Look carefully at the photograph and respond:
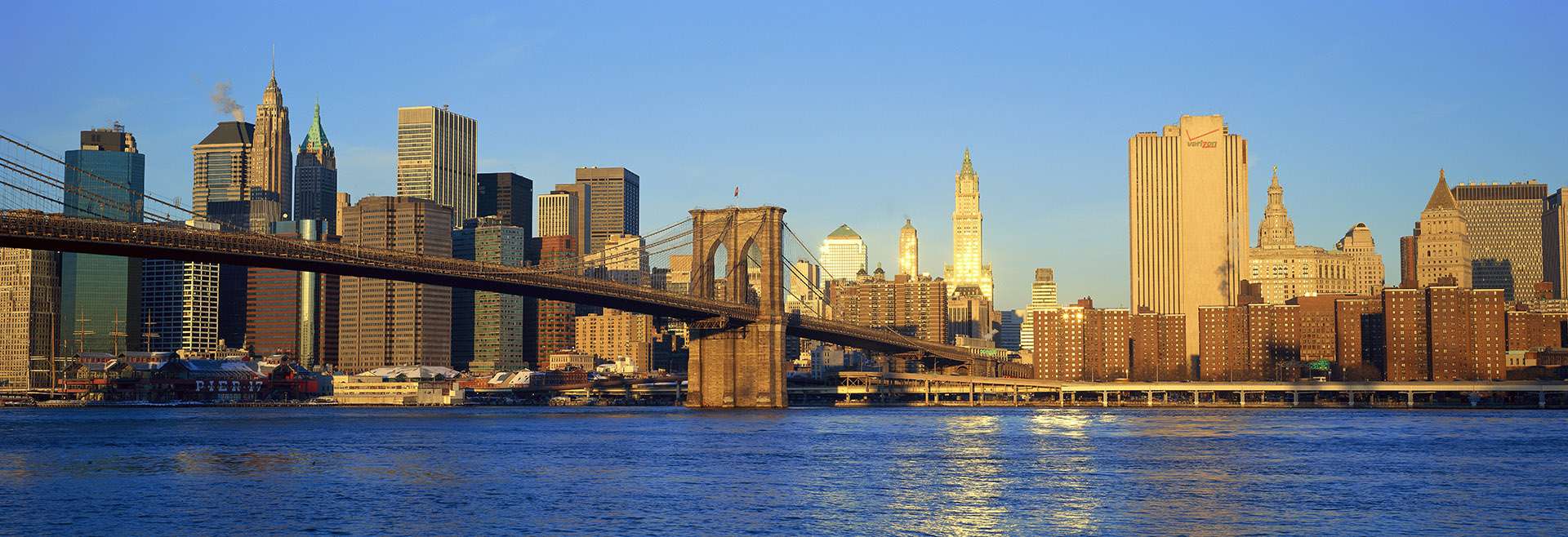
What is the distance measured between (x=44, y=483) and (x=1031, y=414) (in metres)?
72.0

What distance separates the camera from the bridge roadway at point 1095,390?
123m

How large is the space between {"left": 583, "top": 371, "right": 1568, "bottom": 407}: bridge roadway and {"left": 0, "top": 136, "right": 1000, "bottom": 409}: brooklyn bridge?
7913 millimetres

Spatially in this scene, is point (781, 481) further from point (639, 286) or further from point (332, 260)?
point (639, 286)

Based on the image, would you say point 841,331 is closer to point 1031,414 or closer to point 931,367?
point 1031,414

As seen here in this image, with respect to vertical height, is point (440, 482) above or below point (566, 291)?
below

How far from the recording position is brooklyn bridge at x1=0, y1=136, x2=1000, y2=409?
63469 millimetres

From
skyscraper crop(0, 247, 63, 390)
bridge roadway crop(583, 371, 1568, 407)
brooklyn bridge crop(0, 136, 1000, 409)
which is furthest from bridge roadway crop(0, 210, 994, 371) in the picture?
skyscraper crop(0, 247, 63, 390)

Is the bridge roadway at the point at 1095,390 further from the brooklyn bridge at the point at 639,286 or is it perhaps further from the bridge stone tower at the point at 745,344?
the bridge stone tower at the point at 745,344

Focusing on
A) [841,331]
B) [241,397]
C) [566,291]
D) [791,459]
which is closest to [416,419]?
[566,291]

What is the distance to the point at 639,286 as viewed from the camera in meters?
107

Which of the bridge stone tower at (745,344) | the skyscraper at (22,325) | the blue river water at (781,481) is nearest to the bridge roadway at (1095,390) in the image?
the bridge stone tower at (745,344)

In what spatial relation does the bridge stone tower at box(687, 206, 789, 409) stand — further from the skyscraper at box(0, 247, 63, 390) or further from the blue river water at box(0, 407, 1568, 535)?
the skyscraper at box(0, 247, 63, 390)

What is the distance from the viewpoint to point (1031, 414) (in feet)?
348

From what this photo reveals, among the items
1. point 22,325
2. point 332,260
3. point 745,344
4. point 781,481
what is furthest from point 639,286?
point 22,325
